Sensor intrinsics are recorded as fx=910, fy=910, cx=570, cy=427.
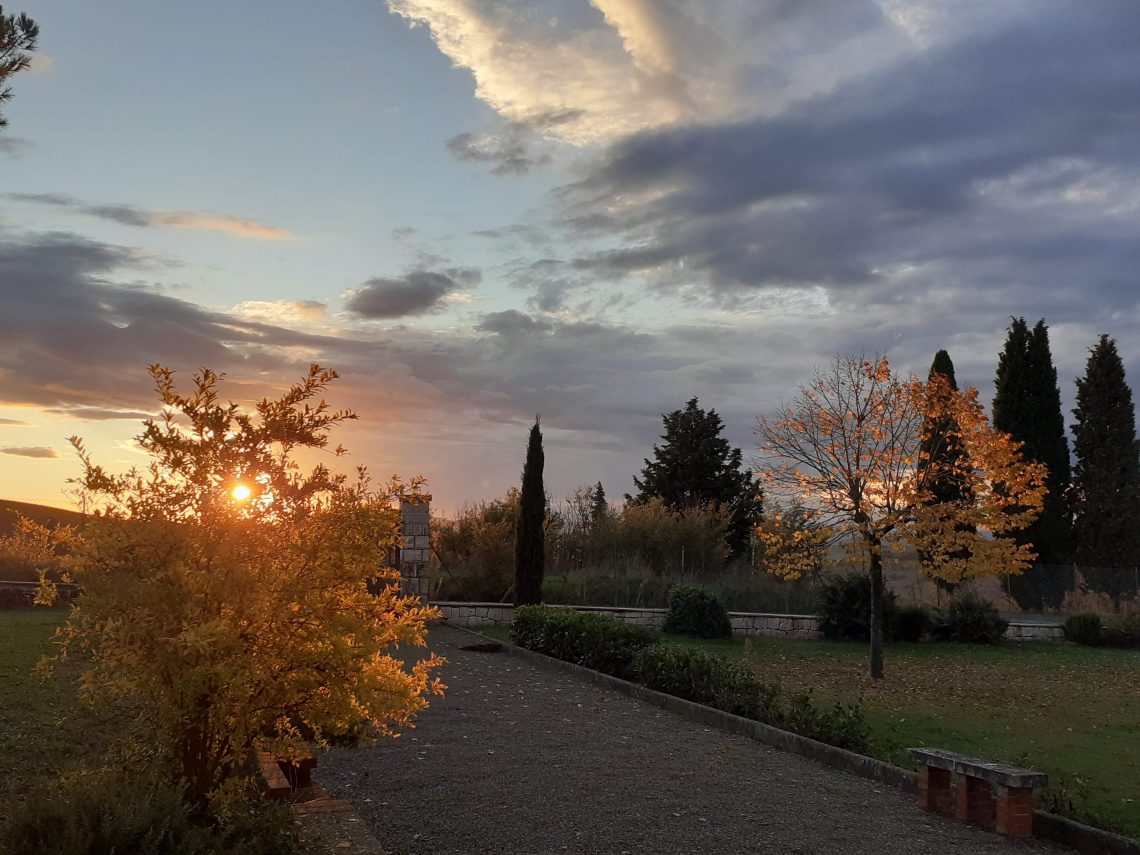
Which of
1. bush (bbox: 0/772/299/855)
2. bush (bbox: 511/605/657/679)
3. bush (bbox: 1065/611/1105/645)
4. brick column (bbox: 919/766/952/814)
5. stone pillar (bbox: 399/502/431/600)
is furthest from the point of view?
bush (bbox: 1065/611/1105/645)

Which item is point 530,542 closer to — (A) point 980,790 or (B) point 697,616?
(B) point 697,616

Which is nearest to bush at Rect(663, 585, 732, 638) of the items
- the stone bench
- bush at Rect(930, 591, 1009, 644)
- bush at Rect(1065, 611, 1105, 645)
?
bush at Rect(930, 591, 1009, 644)

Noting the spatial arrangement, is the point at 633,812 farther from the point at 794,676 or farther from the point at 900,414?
the point at 900,414

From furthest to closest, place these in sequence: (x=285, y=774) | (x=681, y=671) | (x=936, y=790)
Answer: (x=681, y=671), (x=936, y=790), (x=285, y=774)

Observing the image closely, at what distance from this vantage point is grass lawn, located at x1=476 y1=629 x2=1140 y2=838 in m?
7.90

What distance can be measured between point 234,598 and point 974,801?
5.00 metres

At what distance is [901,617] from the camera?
19.7m

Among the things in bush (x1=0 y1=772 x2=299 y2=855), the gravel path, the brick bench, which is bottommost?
the gravel path

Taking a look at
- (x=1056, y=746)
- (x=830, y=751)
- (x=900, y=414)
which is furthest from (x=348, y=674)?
(x=900, y=414)

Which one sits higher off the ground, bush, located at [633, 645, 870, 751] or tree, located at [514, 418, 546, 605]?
tree, located at [514, 418, 546, 605]

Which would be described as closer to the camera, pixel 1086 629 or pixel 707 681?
pixel 707 681

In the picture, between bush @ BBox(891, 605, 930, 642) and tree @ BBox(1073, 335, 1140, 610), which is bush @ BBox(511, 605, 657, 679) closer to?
bush @ BBox(891, 605, 930, 642)

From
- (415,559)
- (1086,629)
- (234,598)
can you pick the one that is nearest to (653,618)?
(415,559)

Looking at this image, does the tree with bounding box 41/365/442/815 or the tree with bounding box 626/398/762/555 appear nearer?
the tree with bounding box 41/365/442/815
